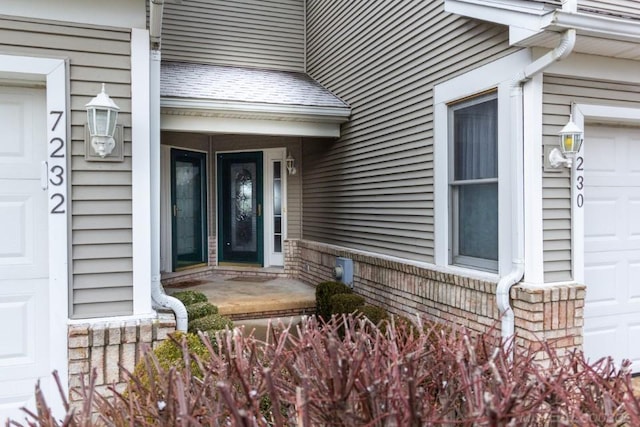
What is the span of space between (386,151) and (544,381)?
14.6 ft

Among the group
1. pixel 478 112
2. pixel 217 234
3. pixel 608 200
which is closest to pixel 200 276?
pixel 217 234

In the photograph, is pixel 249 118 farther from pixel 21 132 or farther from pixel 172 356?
pixel 172 356

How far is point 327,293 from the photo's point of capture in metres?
6.34

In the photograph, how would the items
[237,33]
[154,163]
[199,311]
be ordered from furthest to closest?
[237,33] → [199,311] → [154,163]

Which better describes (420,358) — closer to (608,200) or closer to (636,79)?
(608,200)

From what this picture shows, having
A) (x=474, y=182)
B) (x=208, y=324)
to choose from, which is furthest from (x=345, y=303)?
(x=474, y=182)

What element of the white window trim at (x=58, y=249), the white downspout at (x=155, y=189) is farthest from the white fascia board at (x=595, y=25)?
the white window trim at (x=58, y=249)

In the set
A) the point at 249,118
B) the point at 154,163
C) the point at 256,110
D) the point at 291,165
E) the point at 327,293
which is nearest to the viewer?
the point at 154,163

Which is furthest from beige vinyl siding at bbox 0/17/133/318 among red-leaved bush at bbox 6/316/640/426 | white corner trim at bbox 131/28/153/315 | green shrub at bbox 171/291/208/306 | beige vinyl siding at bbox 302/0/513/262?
beige vinyl siding at bbox 302/0/513/262

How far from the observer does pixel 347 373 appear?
148 centimetres

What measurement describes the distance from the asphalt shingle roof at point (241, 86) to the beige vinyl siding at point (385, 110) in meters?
0.42

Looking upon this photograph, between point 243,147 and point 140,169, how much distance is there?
5649mm

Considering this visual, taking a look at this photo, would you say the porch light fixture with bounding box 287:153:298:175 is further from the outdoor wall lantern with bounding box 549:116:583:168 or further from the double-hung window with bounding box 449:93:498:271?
the outdoor wall lantern with bounding box 549:116:583:168

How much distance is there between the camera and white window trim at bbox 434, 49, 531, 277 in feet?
13.0
